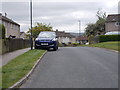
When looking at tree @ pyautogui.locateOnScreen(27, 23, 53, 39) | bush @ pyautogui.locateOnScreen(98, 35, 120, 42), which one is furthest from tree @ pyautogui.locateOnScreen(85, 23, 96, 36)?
bush @ pyautogui.locateOnScreen(98, 35, 120, 42)

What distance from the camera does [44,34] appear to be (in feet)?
72.6

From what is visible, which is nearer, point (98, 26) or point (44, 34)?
point (44, 34)

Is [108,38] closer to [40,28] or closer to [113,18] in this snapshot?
[113,18]

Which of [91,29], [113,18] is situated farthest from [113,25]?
[91,29]

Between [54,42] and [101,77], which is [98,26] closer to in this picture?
[54,42]

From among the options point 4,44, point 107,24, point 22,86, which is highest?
point 107,24

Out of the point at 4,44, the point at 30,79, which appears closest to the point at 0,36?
the point at 4,44

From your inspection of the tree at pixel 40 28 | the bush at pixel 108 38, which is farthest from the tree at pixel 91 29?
the bush at pixel 108 38

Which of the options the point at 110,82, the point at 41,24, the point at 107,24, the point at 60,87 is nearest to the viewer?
the point at 60,87

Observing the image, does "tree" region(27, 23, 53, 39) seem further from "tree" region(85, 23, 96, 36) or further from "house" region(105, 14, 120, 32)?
"house" region(105, 14, 120, 32)

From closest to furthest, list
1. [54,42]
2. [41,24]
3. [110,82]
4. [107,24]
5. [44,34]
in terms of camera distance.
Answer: [110,82] → [54,42] → [44,34] → [107,24] → [41,24]

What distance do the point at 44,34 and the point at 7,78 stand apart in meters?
14.4

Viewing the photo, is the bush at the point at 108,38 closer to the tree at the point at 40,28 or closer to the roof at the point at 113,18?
the roof at the point at 113,18

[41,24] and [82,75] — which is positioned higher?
[41,24]
